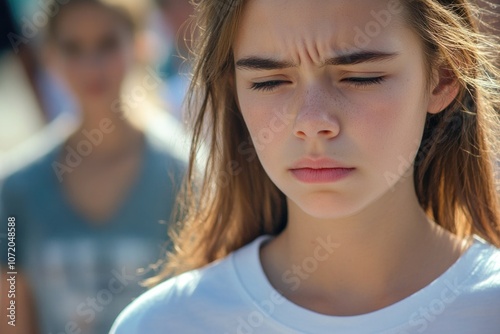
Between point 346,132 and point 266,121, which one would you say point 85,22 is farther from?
point 346,132

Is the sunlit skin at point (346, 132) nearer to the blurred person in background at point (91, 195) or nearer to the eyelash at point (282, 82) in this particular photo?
the eyelash at point (282, 82)

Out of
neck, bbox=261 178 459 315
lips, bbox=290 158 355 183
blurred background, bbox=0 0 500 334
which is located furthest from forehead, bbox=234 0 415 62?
blurred background, bbox=0 0 500 334

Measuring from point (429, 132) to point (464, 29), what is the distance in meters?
0.27

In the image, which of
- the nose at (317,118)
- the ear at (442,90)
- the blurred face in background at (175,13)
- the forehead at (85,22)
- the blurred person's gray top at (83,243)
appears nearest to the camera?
the nose at (317,118)

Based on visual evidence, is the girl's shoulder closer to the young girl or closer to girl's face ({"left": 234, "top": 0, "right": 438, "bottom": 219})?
the young girl

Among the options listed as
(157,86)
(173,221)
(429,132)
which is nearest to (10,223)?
(173,221)

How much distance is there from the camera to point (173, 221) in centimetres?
328

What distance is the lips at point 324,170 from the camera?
210cm

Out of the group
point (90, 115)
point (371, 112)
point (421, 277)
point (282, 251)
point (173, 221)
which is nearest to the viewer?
point (371, 112)

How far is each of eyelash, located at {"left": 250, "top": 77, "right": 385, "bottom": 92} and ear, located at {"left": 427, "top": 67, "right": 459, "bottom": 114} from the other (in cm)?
23

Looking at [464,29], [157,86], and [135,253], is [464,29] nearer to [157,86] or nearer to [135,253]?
[135,253]

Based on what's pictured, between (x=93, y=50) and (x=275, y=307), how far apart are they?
75.1 inches

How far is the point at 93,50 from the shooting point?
386 cm

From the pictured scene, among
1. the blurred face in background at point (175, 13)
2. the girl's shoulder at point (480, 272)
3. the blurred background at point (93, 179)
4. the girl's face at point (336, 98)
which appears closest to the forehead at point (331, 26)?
the girl's face at point (336, 98)
